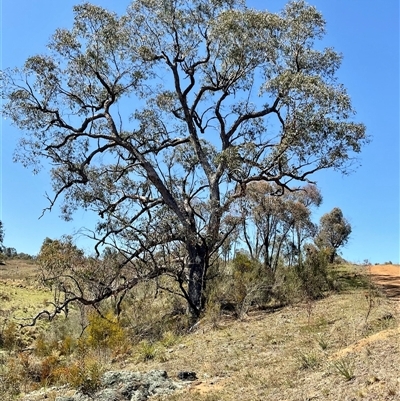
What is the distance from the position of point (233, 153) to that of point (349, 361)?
8879 mm

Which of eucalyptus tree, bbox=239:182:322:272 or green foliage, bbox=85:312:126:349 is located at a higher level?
eucalyptus tree, bbox=239:182:322:272

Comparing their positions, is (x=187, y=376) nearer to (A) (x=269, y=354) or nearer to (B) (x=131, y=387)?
(B) (x=131, y=387)

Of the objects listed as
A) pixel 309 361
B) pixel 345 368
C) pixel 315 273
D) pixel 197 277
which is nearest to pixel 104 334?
pixel 197 277

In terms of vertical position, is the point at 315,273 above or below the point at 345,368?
above

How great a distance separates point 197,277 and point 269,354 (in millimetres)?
6958

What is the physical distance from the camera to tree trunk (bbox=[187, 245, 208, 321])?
14.7 m

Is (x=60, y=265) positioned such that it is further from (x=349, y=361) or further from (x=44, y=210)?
(x=349, y=361)

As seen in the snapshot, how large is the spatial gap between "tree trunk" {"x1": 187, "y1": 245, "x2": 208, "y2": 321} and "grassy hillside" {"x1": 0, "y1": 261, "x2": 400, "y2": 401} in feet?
4.94

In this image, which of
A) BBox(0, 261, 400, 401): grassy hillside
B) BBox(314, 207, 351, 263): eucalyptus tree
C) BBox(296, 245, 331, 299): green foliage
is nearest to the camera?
BBox(0, 261, 400, 401): grassy hillside

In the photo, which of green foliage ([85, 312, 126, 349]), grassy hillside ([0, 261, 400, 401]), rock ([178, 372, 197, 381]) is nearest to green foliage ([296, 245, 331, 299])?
grassy hillside ([0, 261, 400, 401])

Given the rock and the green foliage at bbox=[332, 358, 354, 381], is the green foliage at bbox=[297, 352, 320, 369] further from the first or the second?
the rock

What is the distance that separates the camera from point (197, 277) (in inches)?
586

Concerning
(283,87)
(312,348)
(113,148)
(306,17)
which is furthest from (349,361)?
(113,148)

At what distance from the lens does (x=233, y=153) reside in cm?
1415
